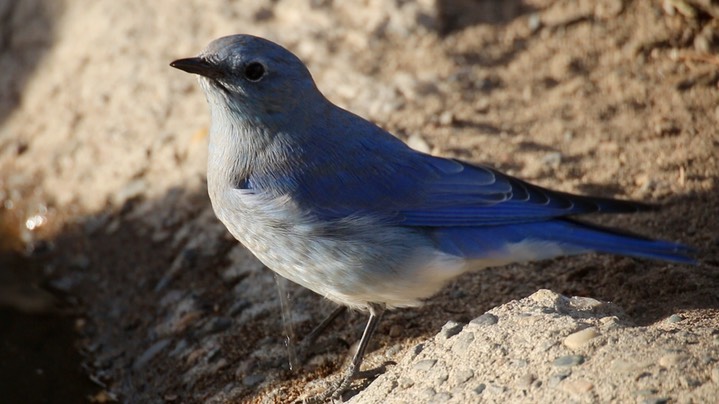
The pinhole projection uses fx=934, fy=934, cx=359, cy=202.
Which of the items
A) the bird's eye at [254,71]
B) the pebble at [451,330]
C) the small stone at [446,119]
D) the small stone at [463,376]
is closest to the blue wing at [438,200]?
the bird's eye at [254,71]

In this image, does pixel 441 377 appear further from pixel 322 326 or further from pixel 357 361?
pixel 322 326

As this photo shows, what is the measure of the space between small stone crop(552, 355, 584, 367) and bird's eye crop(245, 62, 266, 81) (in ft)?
6.43

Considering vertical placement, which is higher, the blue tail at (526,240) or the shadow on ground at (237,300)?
the blue tail at (526,240)

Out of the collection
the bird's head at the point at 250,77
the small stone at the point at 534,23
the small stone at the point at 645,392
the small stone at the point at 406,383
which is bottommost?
the small stone at the point at 406,383

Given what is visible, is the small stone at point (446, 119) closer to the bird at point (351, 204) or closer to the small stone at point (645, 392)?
the bird at point (351, 204)

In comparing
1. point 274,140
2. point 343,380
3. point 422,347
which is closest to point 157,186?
point 274,140

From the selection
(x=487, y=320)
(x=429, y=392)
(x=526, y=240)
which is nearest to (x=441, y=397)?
(x=429, y=392)

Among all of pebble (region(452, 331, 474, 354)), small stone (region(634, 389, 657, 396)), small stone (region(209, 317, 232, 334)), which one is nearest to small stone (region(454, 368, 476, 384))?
pebble (region(452, 331, 474, 354))

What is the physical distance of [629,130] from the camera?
6082 mm

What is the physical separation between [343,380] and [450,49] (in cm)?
337

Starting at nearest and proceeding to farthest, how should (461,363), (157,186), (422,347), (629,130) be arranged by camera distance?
(461,363), (422,347), (629,130), (157,186)

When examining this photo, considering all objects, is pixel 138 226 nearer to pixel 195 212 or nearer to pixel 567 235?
pixel 195 212

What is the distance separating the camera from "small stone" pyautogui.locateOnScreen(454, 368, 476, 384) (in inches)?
145

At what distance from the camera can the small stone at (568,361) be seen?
3.50 m
